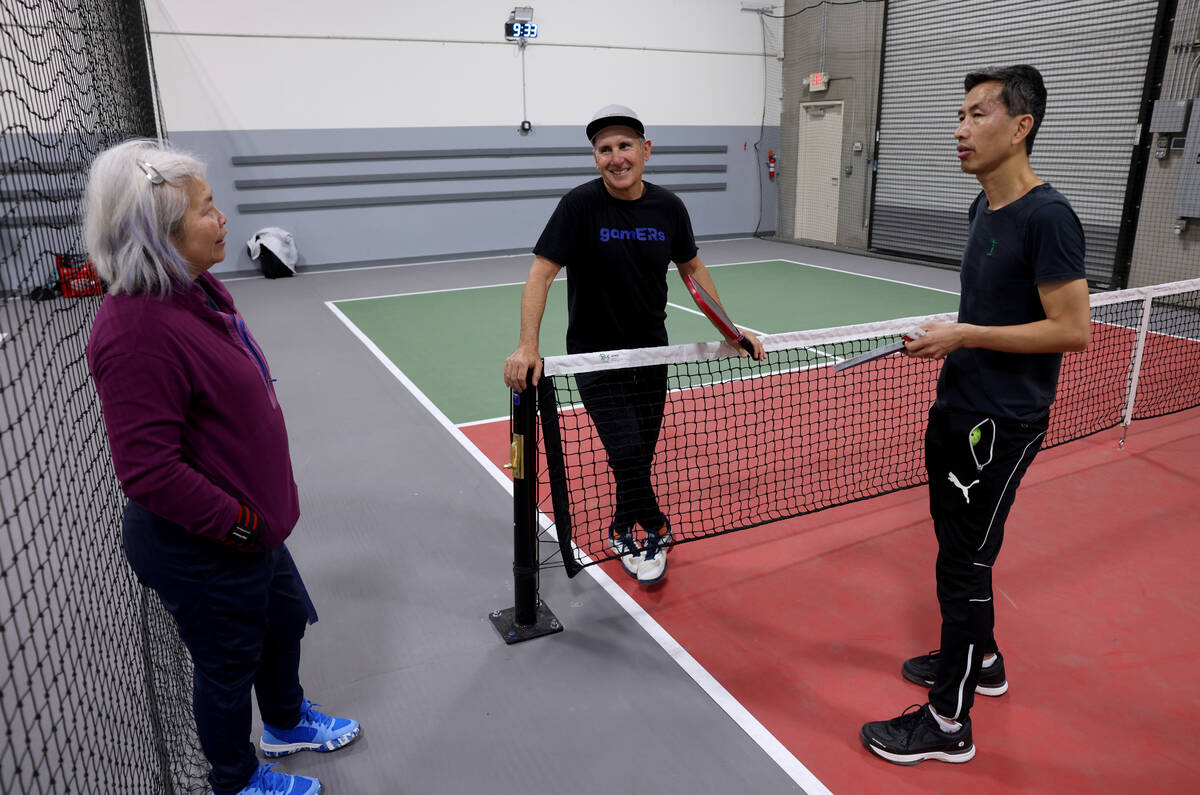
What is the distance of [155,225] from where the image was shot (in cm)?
162

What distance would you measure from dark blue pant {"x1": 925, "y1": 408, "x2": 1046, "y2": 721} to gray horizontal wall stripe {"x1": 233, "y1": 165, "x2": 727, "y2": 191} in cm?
1064

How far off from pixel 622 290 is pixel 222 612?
5.94 feet

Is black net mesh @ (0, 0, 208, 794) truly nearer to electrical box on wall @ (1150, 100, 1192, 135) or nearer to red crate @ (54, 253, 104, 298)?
red crate @ (54, 253, 104, 298)

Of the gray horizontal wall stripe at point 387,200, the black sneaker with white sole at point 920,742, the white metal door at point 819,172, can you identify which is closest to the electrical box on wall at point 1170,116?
the white metal door at point 819,172

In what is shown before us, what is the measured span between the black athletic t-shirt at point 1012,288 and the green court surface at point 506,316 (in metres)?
3.62

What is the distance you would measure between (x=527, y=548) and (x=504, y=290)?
23.8 feet

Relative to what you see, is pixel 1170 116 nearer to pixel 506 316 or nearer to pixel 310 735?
pixel 506 316

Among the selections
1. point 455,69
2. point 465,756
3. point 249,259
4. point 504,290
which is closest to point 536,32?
point 455,69

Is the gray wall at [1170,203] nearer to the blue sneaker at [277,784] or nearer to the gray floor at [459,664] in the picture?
the gray floor at [459,664]

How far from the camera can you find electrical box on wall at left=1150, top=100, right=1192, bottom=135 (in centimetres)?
782

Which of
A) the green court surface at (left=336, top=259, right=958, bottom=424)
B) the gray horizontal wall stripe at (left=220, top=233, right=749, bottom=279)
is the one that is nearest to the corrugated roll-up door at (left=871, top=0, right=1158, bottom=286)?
the green court surface at (left=336, top=259, right=958, bottom=424)

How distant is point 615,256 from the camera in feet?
9.81

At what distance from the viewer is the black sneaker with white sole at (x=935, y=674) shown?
2.64 meters

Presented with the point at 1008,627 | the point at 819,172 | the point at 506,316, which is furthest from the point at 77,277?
the point at 819,172
